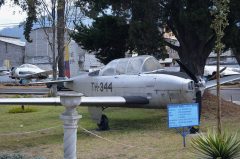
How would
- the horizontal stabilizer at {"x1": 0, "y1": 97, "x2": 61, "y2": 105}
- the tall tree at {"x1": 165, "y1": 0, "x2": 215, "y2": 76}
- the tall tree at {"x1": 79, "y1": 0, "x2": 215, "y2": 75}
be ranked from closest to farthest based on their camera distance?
the horizontal stabilizer at {"x1": 0, "y1": 97, "x2": 61, "y2": 105} < the tall tree at {"x1": 165, "y1": 0, "x2": 215, "y2": 76} < the tall tree at {"x1": 79, "y1": 0, "x2": 215, "y2": 75}

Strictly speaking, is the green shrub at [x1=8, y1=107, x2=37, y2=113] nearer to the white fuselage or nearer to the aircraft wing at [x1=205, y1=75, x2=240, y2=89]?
the white fuselage

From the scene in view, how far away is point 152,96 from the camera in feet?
50.4

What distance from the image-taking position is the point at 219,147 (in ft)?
27.2

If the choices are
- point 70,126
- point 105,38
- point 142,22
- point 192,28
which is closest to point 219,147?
point 70,126

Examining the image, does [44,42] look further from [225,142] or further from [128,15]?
[225,142]

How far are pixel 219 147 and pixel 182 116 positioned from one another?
300cm

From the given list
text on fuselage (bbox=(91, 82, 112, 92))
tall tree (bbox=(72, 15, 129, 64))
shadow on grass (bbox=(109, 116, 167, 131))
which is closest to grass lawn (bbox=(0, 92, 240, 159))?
shadow on grass (bbox=(109, 116, 167, 131))

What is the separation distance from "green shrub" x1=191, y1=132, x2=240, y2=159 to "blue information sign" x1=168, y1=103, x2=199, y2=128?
239cm

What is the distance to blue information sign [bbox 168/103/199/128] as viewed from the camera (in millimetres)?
11016

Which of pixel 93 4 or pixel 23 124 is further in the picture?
pixel 93 4

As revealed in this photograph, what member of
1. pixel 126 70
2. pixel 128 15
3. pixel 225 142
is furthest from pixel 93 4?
pixel 225 142

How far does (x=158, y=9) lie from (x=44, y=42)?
245 ft

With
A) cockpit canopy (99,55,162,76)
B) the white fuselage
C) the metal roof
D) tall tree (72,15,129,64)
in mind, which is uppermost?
the metal roof

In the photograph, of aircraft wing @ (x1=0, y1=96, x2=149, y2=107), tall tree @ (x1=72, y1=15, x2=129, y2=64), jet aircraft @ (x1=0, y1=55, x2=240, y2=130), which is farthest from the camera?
tall tree @ (x1=72, y1=15, x2=129, y2=64)
